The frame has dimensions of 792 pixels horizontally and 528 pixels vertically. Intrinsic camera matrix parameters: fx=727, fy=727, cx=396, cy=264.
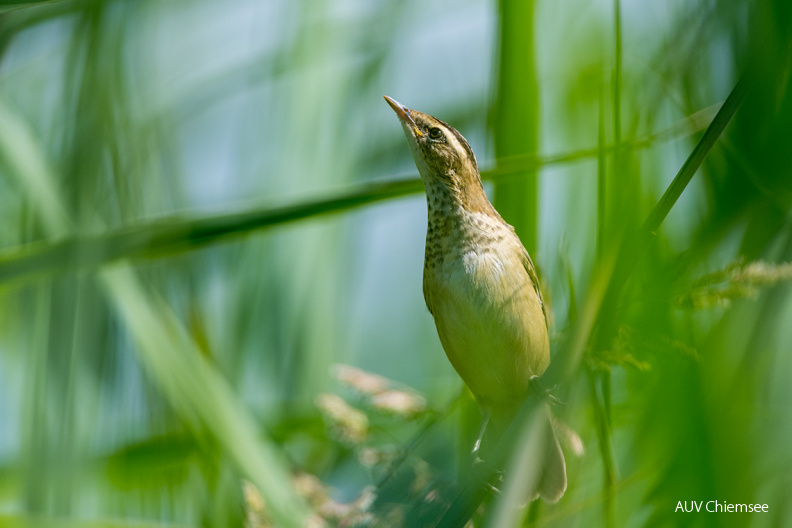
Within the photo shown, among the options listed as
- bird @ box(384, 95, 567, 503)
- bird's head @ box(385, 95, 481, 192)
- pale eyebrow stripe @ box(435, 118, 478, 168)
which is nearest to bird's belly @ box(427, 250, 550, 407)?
bird @ box(384, 95, 567, 503)

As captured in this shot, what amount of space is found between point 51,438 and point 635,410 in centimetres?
145

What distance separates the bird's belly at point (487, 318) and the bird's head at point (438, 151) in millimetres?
363

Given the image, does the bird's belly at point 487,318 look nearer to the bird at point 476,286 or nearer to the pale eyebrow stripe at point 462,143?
the bird at point 476,286

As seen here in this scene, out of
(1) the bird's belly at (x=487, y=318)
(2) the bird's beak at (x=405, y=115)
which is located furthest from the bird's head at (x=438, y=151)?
(1) the bird's belly at (x=487, y=318)

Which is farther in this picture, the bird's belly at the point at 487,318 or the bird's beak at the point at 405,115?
the bird's beak at the point at 405,115

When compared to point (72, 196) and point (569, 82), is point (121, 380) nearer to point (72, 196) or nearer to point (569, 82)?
point (72, 196)

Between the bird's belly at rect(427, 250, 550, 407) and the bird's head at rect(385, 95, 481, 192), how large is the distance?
363 mm

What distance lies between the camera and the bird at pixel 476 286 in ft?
8.23

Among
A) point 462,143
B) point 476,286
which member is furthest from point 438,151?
point 476,286

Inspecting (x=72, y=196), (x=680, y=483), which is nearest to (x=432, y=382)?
(x=72, y=196)

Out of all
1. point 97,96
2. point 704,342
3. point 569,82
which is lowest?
point 704,342

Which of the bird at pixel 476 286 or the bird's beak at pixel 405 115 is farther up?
the bird's beak at pixel 405 115

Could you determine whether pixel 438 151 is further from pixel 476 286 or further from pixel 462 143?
pixel 476 286

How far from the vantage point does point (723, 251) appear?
0.86 meters
